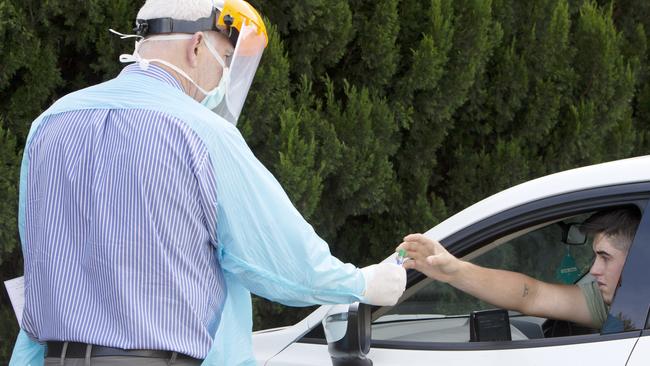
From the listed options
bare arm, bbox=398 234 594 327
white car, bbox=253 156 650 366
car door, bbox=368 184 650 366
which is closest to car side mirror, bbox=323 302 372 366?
white car, bbox=253 156 650 366

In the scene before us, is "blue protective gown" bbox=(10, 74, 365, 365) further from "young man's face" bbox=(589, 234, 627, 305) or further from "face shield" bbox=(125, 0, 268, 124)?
"young man's face" bbox=(589, 234, 627, 305)

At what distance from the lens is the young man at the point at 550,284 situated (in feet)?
9.92

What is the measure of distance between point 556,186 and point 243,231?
101 centimetres

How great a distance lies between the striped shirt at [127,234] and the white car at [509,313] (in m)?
0.70

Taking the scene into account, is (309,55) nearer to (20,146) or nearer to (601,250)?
(20,146)

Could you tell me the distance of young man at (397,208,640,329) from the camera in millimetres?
3023

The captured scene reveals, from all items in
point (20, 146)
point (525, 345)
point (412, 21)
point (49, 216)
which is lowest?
point (20, 146)

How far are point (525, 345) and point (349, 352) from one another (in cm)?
50

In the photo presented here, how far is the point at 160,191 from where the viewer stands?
2.42 meters

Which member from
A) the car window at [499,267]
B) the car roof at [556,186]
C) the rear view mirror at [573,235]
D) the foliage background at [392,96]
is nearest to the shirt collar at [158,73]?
the car roof at [556,186]

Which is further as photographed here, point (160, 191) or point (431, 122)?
point (431, 122)

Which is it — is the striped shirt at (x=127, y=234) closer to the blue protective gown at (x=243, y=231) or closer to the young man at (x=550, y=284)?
the blue protective gown at (x=243, y=231)

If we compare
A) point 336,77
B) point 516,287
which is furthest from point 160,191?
point 336,77

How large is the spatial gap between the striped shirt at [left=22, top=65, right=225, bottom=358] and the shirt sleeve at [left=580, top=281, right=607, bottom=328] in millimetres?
1314
